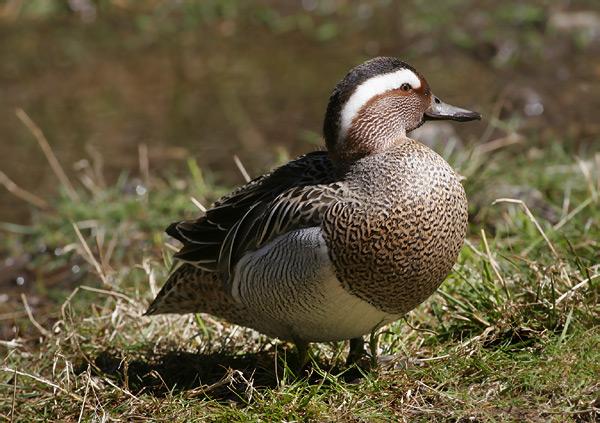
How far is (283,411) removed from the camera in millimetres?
4121

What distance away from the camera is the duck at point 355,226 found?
4031 mm

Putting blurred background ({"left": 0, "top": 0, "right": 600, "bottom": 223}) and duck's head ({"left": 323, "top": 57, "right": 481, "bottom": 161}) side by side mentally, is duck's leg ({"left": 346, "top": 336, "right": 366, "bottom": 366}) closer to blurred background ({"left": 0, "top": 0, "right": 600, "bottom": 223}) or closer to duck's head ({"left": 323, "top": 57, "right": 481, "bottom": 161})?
duck's head ({"left": 323, "top": 57, "right": 481, "bottom": 161})

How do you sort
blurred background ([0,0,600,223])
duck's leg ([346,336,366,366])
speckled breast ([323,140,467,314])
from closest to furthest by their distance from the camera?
speckled breast ([323,140,467,314]) < duck's leg ([346,336,366,366]) < blurred background ([0,0,600,223])

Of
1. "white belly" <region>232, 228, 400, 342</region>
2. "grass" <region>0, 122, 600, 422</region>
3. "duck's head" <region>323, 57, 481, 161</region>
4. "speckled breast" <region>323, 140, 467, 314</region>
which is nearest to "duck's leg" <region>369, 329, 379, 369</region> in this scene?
"grass" <region>0, 122, 600, 422</region>

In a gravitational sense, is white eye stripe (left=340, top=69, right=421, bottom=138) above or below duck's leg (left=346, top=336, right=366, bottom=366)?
above

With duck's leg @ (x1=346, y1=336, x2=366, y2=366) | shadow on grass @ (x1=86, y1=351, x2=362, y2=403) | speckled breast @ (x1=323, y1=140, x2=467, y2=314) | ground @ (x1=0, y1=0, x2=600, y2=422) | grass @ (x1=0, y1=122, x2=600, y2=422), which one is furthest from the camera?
duck's leg @ (x1=346, y1=336, x2=366, y2=366)

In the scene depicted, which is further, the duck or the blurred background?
the blurred background

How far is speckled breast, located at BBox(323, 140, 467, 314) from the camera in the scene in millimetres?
4016

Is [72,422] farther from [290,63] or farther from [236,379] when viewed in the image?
[290,63]

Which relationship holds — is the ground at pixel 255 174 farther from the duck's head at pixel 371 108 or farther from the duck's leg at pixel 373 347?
the duck's head at pixel 371 108

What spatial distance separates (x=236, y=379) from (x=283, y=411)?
0.46 m

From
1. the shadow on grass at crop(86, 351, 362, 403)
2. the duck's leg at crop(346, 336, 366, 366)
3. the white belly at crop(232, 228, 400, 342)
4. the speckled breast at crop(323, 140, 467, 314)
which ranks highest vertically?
the speckled breast at crop(323, 140, 467, 314)

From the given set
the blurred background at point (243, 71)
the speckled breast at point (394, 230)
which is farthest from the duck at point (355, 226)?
the blurred background at point (243, 71)

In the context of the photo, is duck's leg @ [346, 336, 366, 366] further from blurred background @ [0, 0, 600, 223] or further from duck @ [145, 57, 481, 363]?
blurred background @ [0, 0, 600, 223]
